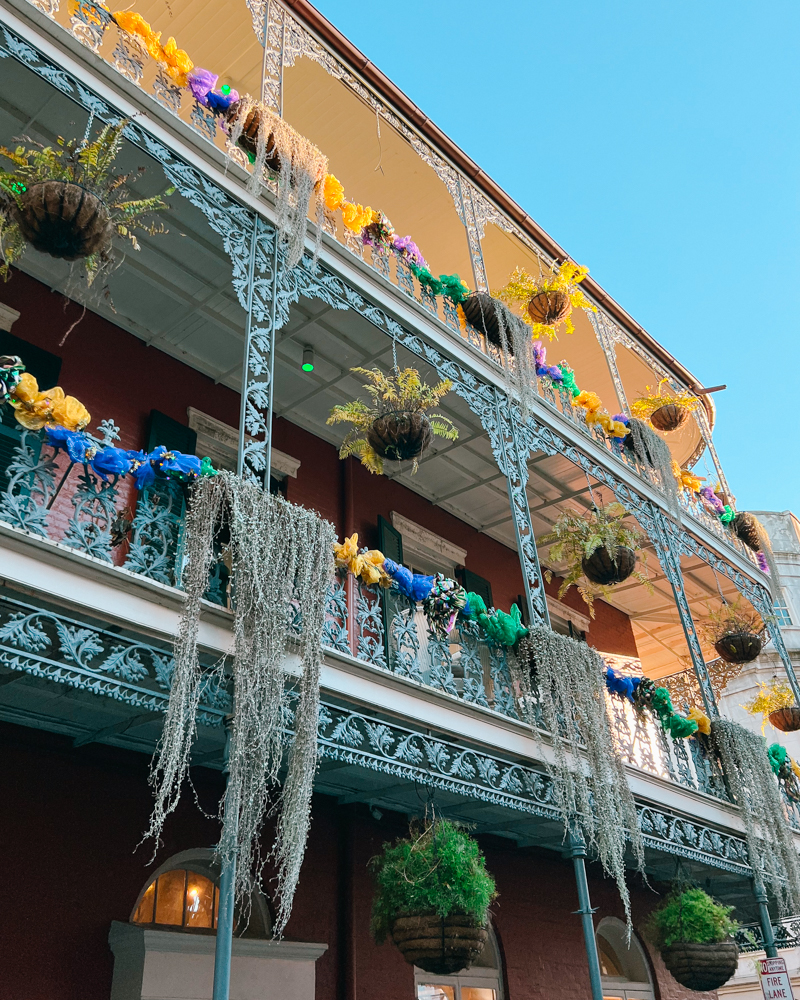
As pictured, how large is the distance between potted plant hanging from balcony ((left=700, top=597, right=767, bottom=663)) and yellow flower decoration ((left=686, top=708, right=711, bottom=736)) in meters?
2.56

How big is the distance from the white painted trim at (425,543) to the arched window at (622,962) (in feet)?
14.7

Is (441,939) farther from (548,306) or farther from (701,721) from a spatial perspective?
(548,306)

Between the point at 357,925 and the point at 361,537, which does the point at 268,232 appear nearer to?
the point at 361,537

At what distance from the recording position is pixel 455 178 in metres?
9.91

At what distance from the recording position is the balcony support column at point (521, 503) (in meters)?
6.90

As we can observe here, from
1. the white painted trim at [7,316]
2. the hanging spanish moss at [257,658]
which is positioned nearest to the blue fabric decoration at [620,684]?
the hanging spanish moss at [257,658]

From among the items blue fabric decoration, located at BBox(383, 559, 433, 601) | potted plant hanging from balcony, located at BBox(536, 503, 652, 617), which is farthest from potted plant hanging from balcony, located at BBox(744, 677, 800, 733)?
blue fabric decoration, located at BBox(383, 559, 433, 601)

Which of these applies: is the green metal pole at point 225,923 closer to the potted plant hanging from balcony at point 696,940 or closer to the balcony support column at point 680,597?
the potted plant hanging from balcony at point 696,940

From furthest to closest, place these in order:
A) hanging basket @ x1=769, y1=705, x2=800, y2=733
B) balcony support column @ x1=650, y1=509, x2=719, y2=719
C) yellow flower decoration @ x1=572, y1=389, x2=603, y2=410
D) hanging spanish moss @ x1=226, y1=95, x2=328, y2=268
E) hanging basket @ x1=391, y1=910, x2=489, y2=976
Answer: hanging basket @ x1=769, y1=705, x2=800, y2=733 → yellow flower decoration @ x1=572, y1=389, x2=603, y2=410 → balcony support column @ x1=650, y1=509, x2=719, y2=719 → hanging spanish moss @ x1=226, y1=95, x2=328, y2=268 → hanging basket @ x1=391, y1=910, x2=489, y2=976

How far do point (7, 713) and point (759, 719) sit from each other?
68.6 feet

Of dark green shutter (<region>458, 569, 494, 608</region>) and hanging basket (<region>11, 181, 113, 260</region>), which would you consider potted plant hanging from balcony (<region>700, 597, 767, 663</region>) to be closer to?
dark green shutter (<region>458, 569, 494, 608</region>)

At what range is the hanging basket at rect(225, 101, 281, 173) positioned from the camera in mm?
6855

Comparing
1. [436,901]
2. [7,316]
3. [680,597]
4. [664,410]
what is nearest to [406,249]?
[7,316]

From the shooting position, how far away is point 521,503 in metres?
7.40
